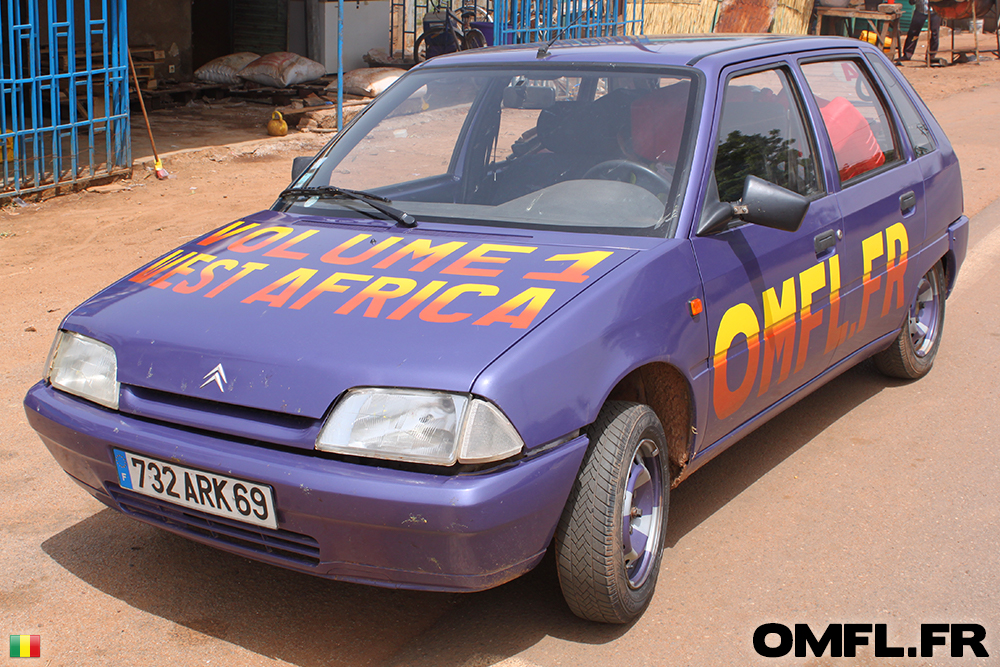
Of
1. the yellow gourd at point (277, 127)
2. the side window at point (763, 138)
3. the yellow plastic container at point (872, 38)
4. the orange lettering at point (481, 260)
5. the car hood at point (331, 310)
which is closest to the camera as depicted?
the car hood at point (331, 310)

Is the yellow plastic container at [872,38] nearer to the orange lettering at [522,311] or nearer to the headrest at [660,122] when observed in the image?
the headrest at [660,122]

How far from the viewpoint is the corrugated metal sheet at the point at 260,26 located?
52.5 feet

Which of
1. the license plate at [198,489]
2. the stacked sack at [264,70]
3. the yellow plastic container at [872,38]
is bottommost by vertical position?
the license plate at [198,489]

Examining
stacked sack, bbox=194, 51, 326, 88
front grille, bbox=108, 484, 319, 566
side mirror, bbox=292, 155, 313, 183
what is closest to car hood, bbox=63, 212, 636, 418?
front grille, bbox=108, 484, 319, 566

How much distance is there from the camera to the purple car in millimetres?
2410

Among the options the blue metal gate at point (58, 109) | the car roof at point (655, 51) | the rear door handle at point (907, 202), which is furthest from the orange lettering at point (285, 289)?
the blue metal gate at point (58, 109)

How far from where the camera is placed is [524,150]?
3.59m

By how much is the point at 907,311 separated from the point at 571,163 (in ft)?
6.67

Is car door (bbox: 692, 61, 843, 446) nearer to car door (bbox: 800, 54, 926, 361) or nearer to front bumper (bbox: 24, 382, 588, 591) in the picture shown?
car door (bbox: 800, 54, 926, 361)

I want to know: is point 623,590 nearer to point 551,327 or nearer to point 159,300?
point 551,327

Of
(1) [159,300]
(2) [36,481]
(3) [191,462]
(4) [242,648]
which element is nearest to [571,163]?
(1) [159,300]

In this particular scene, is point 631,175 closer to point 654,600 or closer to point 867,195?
point 867,195

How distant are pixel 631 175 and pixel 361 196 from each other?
3.16ft

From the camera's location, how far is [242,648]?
108 inches
